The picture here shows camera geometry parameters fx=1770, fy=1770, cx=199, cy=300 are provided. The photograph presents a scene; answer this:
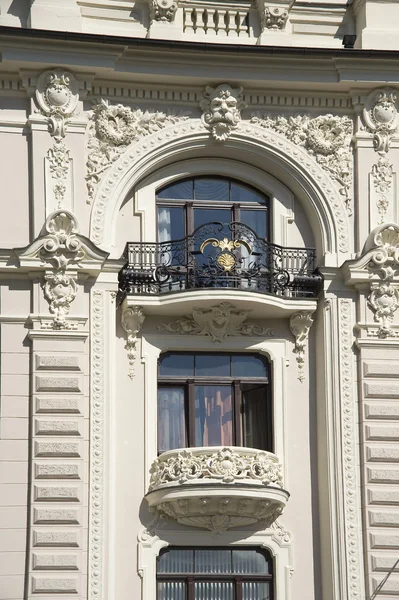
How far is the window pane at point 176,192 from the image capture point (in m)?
33.1

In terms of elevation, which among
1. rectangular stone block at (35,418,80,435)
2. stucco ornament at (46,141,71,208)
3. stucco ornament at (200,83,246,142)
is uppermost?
stucco ornament at (200,83,246,142)

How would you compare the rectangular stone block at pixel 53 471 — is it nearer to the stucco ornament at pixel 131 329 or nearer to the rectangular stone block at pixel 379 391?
the stucco ornament at pixel 131 329

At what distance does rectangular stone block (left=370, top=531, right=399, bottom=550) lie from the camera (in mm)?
30656

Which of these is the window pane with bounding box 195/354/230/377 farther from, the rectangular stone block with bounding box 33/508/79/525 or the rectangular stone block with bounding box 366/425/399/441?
the rectangular stone block with bounding box 33/508/79/525

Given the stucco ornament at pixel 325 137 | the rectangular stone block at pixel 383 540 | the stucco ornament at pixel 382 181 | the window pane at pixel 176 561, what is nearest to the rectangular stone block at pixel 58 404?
the window pane at pixel 176 561

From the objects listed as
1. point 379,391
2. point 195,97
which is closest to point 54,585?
point 379,391

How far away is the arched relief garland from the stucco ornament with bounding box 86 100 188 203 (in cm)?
4

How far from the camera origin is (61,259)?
102 ft

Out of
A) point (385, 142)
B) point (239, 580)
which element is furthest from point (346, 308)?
point (239, 580)

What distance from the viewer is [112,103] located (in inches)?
1282

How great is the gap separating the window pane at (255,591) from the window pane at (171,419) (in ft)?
8.95

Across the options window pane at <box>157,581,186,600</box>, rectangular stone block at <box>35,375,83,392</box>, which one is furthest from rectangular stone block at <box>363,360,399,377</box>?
→ rectangular stone block at <box>35,375,83,392</box>

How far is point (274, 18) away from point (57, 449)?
30.4 feet

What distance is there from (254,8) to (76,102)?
407cm
